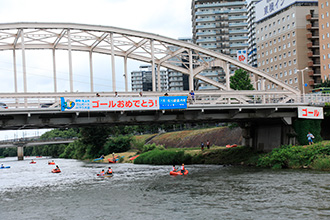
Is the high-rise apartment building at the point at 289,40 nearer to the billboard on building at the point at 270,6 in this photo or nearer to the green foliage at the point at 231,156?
the billboard on building at the point at 270,6

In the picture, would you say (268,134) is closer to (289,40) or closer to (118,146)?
(118,146)

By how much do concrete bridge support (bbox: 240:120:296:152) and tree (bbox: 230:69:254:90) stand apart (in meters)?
19.1

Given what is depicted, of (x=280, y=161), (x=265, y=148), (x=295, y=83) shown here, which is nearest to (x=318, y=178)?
(x=280, y=161)

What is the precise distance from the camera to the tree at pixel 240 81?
7555cm

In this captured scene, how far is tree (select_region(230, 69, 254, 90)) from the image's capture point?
75.6 metres

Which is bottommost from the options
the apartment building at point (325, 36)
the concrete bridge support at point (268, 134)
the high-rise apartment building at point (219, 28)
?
the concrete bridge support at point (268, 134)

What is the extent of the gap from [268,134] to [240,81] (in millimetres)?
25794

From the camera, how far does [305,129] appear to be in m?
46.1

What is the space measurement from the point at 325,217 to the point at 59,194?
67.2ft

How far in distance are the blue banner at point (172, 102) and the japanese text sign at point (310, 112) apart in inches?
537

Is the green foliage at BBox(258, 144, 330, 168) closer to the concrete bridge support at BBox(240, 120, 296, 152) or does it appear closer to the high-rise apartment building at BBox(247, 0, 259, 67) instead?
the concrete bridge support at BBox(240, 120, 296, 152)

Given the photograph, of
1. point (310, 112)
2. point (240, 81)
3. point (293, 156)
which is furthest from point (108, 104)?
point (240, 81)

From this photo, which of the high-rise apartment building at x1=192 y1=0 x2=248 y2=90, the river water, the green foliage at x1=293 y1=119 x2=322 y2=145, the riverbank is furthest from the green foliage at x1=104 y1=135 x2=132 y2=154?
the high-rise apartment building at x1=192 y1=0 x2=248 y2=90

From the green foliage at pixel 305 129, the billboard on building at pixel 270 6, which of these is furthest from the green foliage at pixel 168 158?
the billboard on building at pixel 270 6
